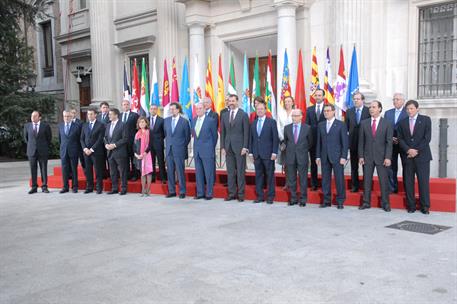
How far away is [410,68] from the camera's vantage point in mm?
10359

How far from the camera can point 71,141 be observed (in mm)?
10016

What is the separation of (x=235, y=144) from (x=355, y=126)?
81.2 inches

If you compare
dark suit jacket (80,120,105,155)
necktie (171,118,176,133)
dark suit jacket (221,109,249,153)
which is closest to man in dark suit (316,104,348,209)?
dark suit jacket (221,109,249,153)

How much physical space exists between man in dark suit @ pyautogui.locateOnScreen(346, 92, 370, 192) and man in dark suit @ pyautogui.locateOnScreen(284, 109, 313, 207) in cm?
69

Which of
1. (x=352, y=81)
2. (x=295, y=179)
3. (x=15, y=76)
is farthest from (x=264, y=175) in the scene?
(x=15, y=76)

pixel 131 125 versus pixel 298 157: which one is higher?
pixel 131 125

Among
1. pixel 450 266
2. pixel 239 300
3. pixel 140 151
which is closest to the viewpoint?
pixel 239 300

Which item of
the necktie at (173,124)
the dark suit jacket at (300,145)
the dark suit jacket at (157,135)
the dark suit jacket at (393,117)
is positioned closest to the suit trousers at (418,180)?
the dark suit jacket at (393,117)

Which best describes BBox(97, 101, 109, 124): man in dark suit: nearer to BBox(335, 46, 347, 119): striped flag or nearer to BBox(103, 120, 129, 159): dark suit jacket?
BBox(103, 120, 129, 159): dark suit jacket

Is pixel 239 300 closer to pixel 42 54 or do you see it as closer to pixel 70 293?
pixel 70 293

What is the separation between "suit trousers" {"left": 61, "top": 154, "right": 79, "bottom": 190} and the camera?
10102 millimetres

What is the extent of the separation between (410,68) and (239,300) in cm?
820

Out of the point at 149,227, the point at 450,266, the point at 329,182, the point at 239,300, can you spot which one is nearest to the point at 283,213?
the point at 329,182

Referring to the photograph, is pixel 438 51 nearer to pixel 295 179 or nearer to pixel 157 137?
pixel 295 179
